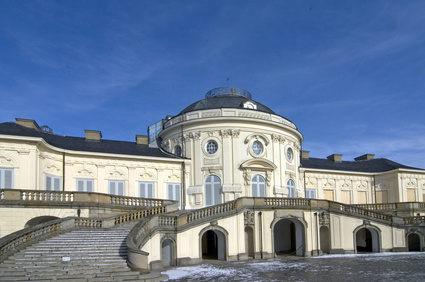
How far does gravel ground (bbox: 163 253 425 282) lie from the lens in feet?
54.0

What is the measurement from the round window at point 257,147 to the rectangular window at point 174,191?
637cm

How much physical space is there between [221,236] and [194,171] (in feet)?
30.0

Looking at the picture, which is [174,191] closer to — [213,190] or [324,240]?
[213,190]

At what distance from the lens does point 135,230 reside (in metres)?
19.0

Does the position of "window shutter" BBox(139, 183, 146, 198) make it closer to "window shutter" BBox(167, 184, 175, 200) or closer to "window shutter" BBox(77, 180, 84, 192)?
"window shutter" BBox(167, 184, 175, 200)

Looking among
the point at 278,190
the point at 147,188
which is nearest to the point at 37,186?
the point at 147,188

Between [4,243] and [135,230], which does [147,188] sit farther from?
[4,243]

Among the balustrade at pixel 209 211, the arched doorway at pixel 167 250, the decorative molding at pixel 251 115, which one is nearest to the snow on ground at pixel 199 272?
the arched doorway at pixel 167 250

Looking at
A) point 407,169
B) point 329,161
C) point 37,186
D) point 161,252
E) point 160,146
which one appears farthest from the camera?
point 329,161

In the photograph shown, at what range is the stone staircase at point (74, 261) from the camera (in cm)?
1565

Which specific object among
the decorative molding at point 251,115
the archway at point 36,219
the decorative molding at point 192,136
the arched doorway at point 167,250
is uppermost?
the decorative molding at point 251,115

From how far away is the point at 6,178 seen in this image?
1014 inches

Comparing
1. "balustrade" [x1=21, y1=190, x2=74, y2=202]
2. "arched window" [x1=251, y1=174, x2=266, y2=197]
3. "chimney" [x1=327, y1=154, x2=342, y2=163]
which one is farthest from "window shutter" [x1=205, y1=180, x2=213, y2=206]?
"chimney" [x1=327, y1=154, x2=342, y2=163]

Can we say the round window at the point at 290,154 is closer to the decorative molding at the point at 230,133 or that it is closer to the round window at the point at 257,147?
the round window at the point at 257,147
